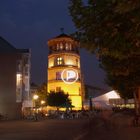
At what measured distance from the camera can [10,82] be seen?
65.9 metres

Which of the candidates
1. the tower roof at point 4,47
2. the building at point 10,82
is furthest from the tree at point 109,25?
the tower roof at point 4,47

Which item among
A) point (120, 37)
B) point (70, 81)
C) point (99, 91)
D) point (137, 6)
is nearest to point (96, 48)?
point (120, 37)

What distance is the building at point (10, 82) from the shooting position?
64.7m

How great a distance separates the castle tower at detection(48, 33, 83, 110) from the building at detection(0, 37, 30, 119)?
29.7m

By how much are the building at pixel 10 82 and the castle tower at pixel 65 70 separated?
29.7 meters

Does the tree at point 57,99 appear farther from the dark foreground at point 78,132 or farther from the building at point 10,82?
the dark foreground at point 78,132

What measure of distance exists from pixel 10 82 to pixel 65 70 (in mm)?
34120

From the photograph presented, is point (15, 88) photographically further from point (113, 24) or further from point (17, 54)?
point (113, 24)

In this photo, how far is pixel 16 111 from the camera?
66.4m

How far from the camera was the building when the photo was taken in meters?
64.7
